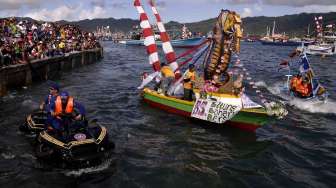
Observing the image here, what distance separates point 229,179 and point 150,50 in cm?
1187

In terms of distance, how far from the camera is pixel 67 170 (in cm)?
1101

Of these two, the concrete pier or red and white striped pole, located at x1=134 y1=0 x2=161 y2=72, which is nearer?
the concrete pier

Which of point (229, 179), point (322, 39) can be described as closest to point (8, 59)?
point (229, 179)

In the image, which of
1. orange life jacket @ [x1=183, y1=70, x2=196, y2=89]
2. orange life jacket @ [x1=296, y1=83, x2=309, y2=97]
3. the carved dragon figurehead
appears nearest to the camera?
orange life jacket @ [x1=183, y1=70, x2=196, y2=89]

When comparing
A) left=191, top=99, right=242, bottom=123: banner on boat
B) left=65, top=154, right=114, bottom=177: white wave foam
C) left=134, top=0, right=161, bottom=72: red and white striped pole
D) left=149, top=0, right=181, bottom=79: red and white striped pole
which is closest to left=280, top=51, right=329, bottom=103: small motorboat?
left=149, top=0, right=181, bottom=79: red and white striped pole

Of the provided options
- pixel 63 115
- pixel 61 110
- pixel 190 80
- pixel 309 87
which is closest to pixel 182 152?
pixel 63 115

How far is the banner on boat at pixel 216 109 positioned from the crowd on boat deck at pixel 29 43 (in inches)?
436

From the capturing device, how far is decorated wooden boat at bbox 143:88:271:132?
14.8m

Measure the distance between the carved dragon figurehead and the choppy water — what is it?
2816 mm

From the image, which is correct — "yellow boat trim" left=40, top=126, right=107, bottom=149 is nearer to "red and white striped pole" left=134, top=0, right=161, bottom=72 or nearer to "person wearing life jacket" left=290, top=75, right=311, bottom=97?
"red and white striped pole" left=134, top=0, right=161, bottom=72

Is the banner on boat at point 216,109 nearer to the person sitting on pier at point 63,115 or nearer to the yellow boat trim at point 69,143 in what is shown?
the yellow boat trim at point 69,143

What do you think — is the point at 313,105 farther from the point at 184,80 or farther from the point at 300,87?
the point at 184,80

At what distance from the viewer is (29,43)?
26.9 metres

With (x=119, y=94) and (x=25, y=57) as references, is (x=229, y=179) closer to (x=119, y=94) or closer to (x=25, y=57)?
(x=119, y=94)
